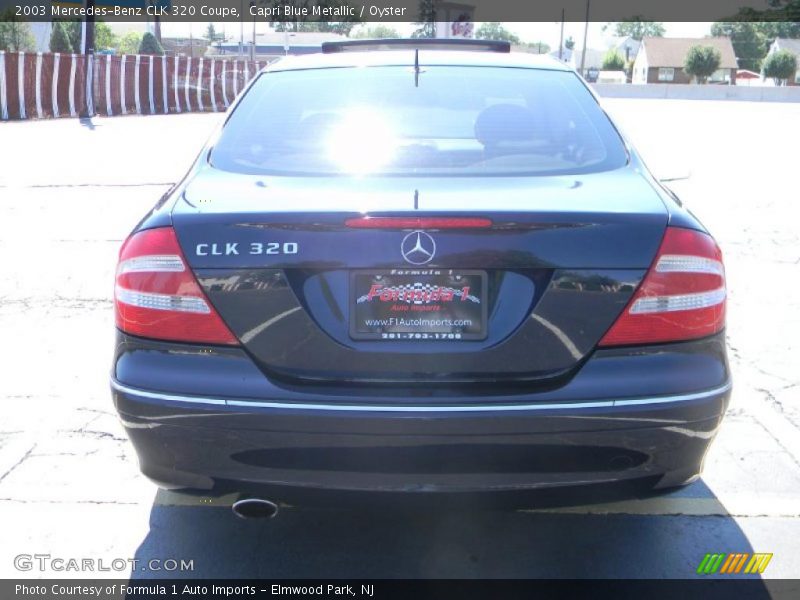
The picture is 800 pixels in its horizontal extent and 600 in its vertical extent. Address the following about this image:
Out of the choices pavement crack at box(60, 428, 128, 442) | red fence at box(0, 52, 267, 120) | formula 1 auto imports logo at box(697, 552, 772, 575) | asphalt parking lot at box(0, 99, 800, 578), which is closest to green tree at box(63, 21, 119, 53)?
red fence at box(0, 52, 267, 120)

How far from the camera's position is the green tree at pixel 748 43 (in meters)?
104

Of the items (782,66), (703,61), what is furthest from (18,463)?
(703,61)

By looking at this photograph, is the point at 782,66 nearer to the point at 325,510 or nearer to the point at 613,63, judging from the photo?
the point at 613,63

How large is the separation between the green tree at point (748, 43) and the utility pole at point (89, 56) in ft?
297

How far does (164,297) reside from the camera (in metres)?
2.62

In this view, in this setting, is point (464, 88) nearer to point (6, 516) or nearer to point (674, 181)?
point (6, 516)

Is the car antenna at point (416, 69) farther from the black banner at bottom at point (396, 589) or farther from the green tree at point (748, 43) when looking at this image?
the green tree at point (748, 43)

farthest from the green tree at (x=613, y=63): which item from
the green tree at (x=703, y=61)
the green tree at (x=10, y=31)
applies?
the green tree at (x=10, y=31)

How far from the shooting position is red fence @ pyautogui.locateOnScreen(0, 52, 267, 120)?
2325cm

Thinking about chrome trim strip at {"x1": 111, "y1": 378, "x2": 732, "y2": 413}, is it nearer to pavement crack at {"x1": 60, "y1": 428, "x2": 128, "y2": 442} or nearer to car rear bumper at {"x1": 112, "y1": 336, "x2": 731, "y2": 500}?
car rear bumper at {"x1": 112, "y1": 336, "x2": 731, "y2": 500}

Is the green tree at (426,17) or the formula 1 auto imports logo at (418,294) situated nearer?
the formula 1 auto imports logo at (418,294)

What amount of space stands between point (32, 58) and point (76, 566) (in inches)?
909

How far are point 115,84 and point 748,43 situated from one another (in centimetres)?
9649

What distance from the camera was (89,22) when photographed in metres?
23.3
